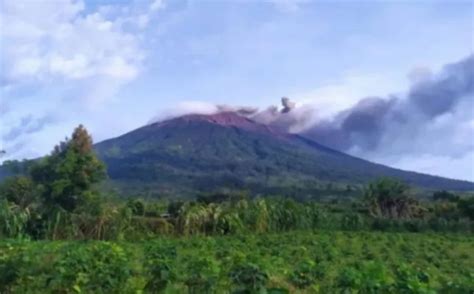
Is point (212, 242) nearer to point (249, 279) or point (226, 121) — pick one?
point (249, 279)

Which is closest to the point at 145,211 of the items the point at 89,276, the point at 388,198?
the point at 388,198

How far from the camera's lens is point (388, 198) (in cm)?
3475

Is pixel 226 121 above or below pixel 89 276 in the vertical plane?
above

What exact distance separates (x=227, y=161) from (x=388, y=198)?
4627cm

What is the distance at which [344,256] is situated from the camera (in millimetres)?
14828

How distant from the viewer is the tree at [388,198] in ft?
112

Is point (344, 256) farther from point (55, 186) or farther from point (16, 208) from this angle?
point (55, 186)

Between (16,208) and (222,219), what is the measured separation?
660 centimetres

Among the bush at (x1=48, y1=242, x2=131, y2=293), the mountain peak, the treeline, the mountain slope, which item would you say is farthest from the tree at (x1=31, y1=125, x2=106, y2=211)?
the mountain peak

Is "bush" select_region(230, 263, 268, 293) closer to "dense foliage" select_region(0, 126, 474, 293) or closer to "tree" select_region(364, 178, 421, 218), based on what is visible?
"dense foliage" select_region(0, 126, 474, 293)

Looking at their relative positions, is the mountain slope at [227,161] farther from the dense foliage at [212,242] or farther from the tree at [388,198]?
the dense foliage at [212,242]

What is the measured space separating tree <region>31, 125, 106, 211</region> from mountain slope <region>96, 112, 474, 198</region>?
29.8 metres

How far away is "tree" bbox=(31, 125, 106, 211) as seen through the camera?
27.9 metres

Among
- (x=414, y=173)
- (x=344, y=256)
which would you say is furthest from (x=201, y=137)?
(x=344, y=256)
